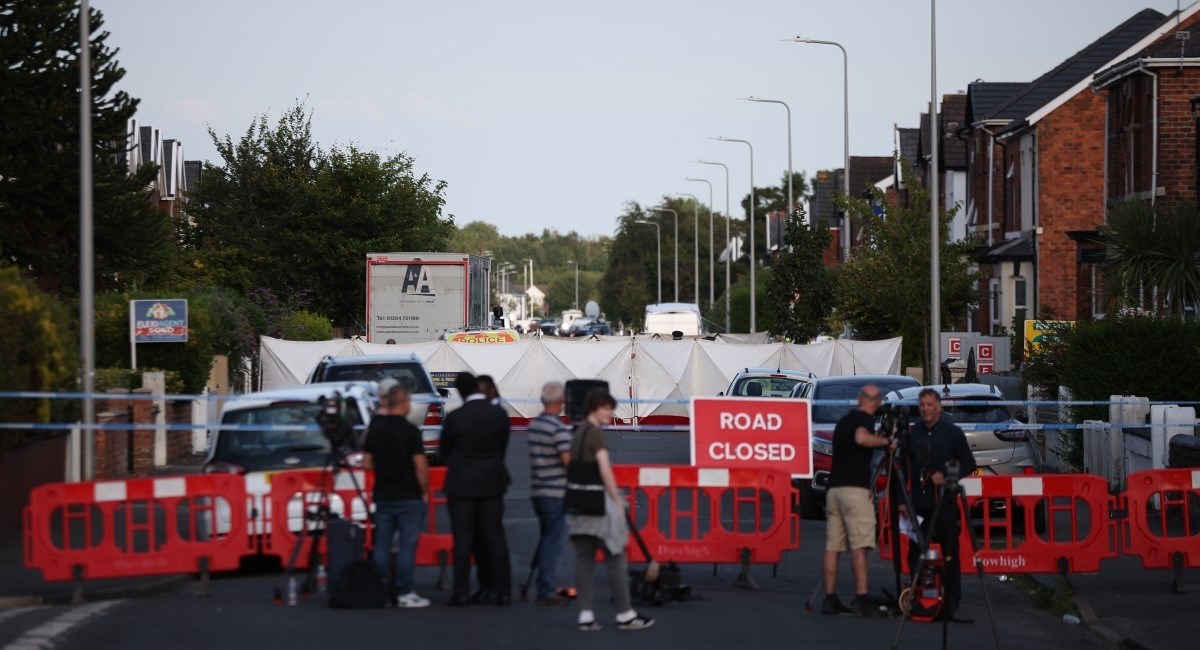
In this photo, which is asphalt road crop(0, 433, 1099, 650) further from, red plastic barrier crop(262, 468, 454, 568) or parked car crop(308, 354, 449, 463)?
parked car crop(308, 354, 449, 463)

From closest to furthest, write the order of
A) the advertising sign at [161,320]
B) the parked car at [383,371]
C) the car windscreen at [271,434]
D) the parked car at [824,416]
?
the car windscreen at [271,434]
the parked car at [824,416]
the parked car at [383,371]
the advertising sign at [161,320]

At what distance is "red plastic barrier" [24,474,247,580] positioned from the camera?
11898 millimetres

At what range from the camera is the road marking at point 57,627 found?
9875 mm

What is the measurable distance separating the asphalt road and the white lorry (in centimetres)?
2237

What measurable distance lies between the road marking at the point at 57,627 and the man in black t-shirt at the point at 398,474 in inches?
87.5

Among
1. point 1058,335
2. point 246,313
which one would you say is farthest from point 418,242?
point 1058,335

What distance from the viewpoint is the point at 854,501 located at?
A: 11.5 meters

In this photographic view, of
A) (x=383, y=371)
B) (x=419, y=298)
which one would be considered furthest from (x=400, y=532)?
(x=419, y=298)

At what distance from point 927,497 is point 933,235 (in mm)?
15191

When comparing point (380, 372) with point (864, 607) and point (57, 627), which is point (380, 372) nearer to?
point (57, 627)

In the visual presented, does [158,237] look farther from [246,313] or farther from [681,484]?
[681,484]

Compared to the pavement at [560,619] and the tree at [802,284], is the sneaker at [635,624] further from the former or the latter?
the tree at [802,284]

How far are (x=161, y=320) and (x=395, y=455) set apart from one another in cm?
1197

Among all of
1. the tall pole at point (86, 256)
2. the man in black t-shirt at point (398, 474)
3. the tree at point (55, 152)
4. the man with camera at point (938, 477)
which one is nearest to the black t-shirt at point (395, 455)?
the man in black t-shirt at point (398, 474)
